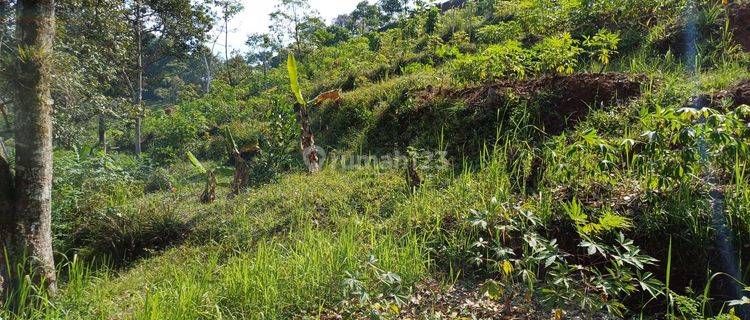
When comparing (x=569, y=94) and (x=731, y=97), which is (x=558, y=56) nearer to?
(x=569, y=94)

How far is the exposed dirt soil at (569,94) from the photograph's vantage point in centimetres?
439

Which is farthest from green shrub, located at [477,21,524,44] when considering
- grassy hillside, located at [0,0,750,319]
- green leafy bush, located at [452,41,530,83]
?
green leafy bush, located at [452,41,530,83]

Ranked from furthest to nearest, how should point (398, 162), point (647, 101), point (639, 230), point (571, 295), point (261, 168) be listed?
point (261, 168) < point (398, 162) < point (647, 101) < point (639, 230) < point (571, 295)

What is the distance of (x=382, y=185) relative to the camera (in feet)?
15.5

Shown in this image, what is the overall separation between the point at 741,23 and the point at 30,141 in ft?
23.3

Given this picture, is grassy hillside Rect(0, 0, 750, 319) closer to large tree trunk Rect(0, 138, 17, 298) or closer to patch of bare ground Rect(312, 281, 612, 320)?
patch of bare ground Rect(312, 281, 612, 320)

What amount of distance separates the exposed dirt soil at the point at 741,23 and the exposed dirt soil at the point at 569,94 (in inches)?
63.5

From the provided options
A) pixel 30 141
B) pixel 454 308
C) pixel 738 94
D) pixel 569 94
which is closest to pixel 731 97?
pixel 738 94

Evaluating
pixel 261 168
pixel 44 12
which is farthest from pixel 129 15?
pixel 44 12

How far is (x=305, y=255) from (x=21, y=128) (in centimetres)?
225

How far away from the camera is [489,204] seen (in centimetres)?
326

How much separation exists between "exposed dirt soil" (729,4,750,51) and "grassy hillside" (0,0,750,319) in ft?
0.09

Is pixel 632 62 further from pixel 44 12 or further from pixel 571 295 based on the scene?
pixel 44 12

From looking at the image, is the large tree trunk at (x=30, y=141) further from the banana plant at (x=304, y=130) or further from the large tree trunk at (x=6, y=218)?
the banana plant at (x=304, y=130)
